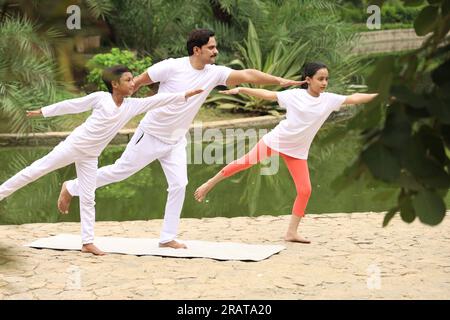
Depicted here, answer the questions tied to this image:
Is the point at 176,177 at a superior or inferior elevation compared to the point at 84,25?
inferior

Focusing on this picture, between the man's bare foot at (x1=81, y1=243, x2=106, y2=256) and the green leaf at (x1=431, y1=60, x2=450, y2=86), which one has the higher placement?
the green leaf at (x1=431, y1=60, x2=450, y2=86)

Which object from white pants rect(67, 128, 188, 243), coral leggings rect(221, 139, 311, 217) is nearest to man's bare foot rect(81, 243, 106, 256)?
white pants rect(67, 128, 188, 243)

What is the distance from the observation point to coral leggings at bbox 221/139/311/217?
23.3 feet

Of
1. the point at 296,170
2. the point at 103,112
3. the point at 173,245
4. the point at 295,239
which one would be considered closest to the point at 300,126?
the point at 296,170

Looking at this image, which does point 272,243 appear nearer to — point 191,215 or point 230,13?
point 191,215

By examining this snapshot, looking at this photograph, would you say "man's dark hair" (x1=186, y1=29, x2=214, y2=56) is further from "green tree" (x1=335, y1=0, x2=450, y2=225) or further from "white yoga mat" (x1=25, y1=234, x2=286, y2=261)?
"green tree" (x1=335, y1=0, x2=450, y2=225)

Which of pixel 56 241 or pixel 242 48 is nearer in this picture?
→ pixel 56 241

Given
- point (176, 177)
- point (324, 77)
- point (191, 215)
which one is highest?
point (324, 77)

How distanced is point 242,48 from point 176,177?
35.5 ft

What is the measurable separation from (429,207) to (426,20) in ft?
1.13

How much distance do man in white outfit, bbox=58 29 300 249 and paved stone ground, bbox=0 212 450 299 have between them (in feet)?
1.49

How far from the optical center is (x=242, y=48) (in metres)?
17.4
